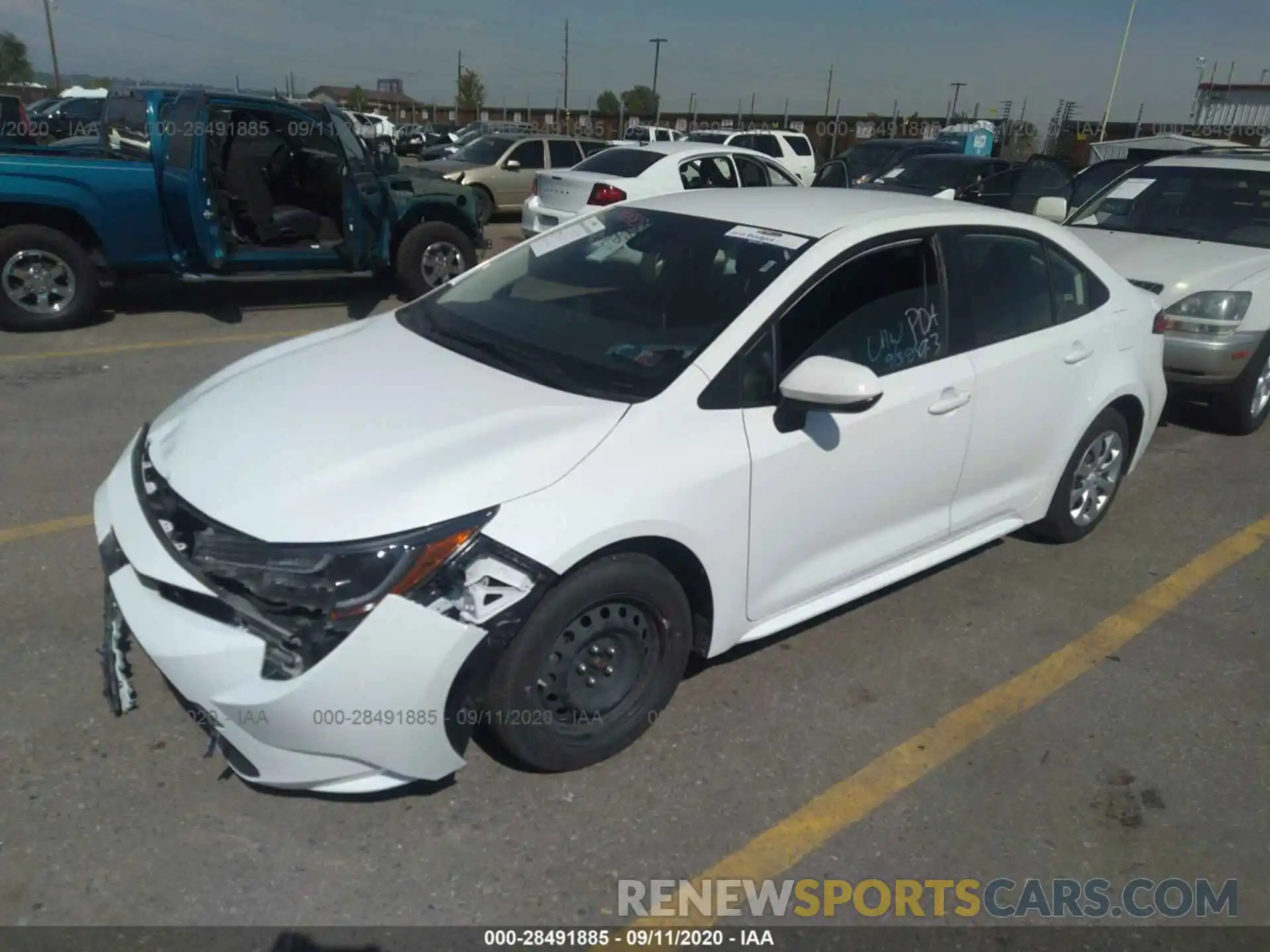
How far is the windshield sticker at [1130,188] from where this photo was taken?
7203 mm

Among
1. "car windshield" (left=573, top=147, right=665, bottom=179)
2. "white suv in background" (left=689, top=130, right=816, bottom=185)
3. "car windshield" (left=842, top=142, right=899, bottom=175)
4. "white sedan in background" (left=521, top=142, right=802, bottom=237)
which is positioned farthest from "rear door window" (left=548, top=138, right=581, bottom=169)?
"car windshield" (left=842, top=142, right=899, bottom=175)

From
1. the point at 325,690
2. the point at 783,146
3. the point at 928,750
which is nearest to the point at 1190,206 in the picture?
the point at 928,750

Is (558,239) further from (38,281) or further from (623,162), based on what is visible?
(623,162)

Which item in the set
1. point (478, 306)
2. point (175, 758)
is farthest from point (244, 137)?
point (175, 758)

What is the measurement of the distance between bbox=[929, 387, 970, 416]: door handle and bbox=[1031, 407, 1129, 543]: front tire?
3.31 ft

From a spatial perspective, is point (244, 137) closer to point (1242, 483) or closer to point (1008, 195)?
point (1242, 483)

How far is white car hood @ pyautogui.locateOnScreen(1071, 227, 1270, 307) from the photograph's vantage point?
5.96 m

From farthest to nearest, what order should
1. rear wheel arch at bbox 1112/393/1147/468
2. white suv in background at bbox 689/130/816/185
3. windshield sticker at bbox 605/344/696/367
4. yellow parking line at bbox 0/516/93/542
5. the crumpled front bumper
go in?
white suv in background at bbox 689/130/816/185, rear wheel arch at bbox 1112/393/1147/468, yellow parking line at bbox 0/516/93/542, windshield sticker at bbox 605/344/696/367, the crumpled front bumper

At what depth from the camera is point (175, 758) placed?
282 centimetres

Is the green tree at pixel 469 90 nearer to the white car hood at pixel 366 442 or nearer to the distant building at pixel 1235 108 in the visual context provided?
the distant building at pixel 1235 108

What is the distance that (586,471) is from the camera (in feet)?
8.56

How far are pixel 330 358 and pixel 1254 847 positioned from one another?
329 cm

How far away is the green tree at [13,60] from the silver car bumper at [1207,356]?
84333 mm

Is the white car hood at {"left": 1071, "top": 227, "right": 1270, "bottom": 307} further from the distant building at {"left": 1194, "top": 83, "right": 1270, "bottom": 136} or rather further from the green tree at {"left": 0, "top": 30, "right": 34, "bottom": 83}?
the green tree at {"left": 0, "top": 30, "right": 34, "bottom": 83}
